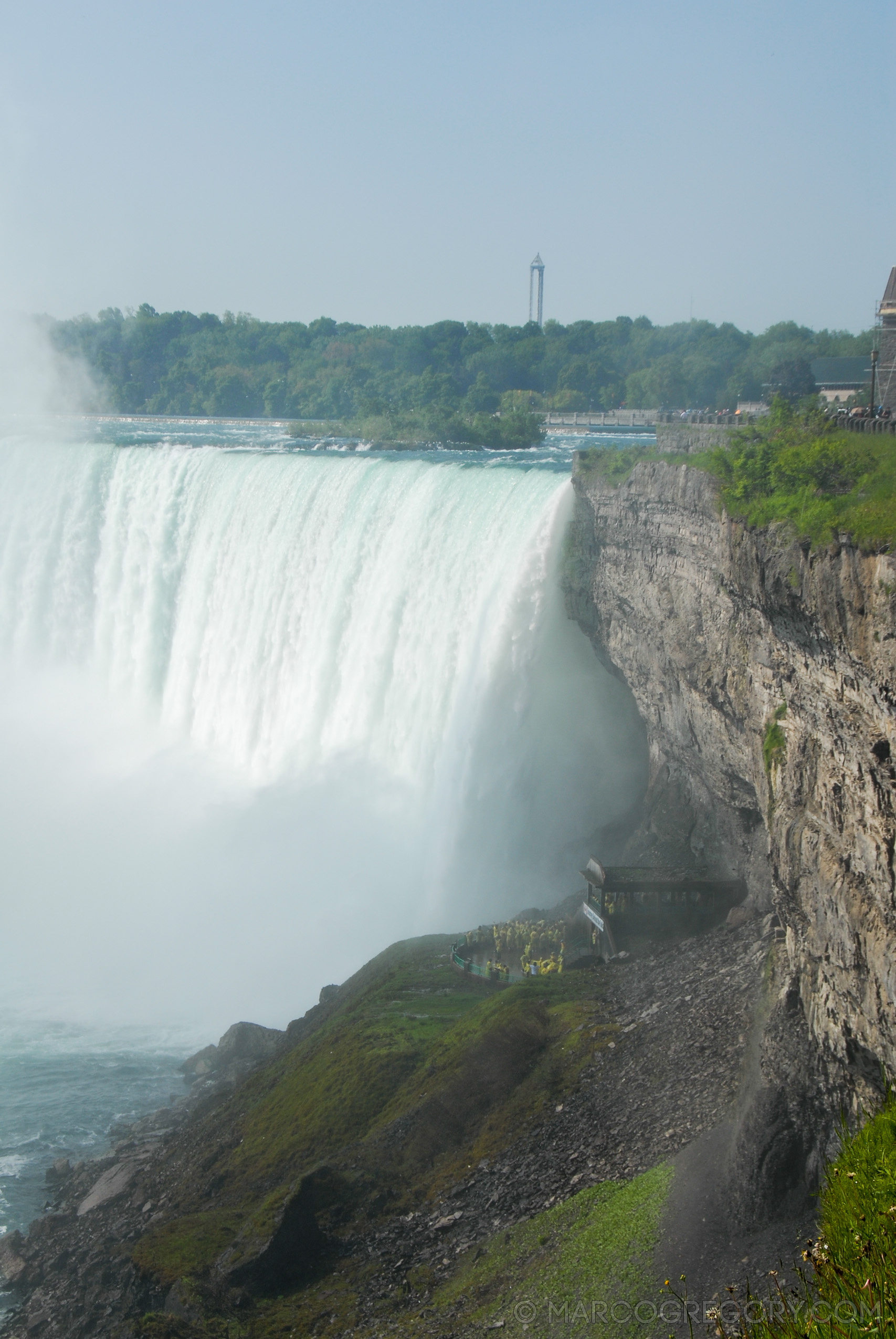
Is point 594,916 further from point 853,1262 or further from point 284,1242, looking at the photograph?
point 853,1262

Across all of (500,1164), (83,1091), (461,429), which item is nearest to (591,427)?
(461,429)

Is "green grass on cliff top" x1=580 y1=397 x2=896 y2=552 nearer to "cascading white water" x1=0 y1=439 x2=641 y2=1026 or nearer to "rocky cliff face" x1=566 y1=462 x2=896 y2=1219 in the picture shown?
"rocky cliff face" x1=566 y1=462 x2=896 y2=1219

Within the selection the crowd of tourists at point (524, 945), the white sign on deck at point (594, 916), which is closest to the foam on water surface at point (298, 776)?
the crowd of tourists at point (524, 945)

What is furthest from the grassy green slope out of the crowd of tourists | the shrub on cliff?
the shrub on cliff

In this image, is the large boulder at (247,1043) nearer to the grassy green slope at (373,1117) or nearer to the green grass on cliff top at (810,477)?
the grassy green slope at (373,1117)

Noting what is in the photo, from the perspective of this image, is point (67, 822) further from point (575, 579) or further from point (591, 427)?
point (591, 427)

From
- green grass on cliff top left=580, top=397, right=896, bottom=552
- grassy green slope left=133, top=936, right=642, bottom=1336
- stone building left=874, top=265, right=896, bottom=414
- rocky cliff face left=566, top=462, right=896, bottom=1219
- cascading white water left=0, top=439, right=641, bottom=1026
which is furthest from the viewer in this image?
cascading white water left=0, top=439, right=641, bottom=1026

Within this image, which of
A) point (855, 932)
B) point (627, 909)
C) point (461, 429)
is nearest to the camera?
point (855, 932)
